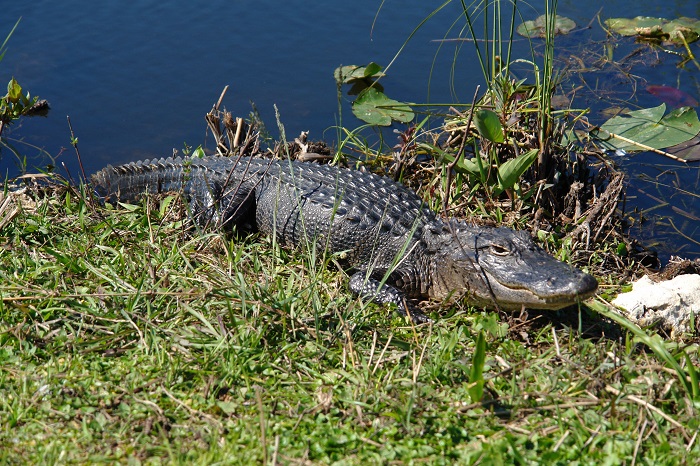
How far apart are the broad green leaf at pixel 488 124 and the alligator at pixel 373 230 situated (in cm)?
66

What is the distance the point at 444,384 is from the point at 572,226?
6.96 ft

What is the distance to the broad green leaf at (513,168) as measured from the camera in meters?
4.67

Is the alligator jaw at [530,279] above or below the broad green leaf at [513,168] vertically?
below

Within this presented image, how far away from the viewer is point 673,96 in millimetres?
7145

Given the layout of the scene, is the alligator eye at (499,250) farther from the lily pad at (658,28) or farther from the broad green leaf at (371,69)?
the lily pad at (658,28)

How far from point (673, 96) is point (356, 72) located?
3139 millimetres

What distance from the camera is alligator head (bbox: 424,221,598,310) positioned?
12.5 feet

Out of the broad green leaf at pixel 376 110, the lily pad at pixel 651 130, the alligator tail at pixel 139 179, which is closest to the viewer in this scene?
the alligator tail at pixel 139 179

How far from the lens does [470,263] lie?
4.25 m

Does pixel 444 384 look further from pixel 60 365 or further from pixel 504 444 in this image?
pixel 60 365

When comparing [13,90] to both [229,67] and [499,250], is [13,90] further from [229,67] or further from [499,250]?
[499,250]

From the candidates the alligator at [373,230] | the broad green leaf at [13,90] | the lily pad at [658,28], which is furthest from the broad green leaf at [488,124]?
the lily pad at [658,28]

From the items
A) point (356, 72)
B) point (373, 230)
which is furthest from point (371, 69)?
point (373, 230)

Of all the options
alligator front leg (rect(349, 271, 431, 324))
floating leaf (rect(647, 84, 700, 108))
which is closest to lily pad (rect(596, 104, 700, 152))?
floating leaf (rect(647, 84, 700, 108))
